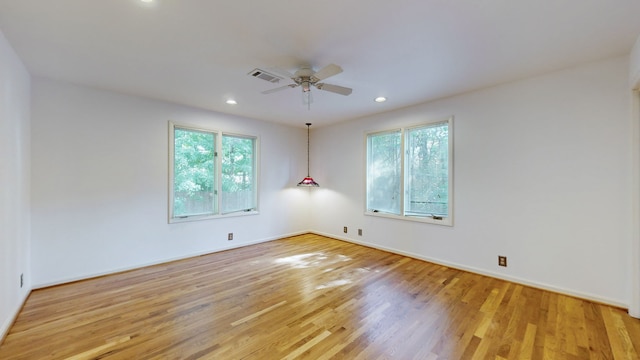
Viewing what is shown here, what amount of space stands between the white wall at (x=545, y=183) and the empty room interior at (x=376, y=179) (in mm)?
18

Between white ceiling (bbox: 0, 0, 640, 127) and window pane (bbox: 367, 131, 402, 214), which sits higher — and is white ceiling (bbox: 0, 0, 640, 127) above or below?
above

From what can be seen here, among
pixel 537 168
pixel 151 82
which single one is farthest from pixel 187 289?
pixel 537 168

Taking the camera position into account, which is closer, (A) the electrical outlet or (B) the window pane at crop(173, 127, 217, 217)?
(A) the electrical outlet

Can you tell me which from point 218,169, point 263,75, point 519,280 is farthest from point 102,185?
point 519,280

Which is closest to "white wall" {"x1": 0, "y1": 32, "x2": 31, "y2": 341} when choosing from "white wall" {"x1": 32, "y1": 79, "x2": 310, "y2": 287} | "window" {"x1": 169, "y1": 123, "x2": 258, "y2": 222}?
"white wall" {"x1": 32, "y1": 79, "x2": 310, "y2": 287}

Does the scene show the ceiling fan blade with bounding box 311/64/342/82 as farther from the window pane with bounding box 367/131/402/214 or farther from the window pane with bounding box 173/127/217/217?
the window pane with bounding box 173/127/217/217

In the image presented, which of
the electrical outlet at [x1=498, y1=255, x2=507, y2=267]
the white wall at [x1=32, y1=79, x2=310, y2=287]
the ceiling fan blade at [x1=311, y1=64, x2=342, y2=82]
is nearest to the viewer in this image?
the ceiling fan blade at [x1=311, y1=64, x2=342, y2=82]

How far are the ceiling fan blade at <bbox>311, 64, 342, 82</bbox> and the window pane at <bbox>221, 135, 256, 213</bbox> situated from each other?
276 centimetres

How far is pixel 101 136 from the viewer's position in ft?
11.2

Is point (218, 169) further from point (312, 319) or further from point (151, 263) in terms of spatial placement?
point (312, 319)

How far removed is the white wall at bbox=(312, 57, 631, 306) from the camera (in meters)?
2.59

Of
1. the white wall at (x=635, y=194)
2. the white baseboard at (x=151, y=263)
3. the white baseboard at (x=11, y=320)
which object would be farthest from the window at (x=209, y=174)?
the white wall at (x=635, y=194)

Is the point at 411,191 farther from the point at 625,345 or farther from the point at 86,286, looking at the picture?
the point at 86,286

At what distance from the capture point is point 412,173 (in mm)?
4223
